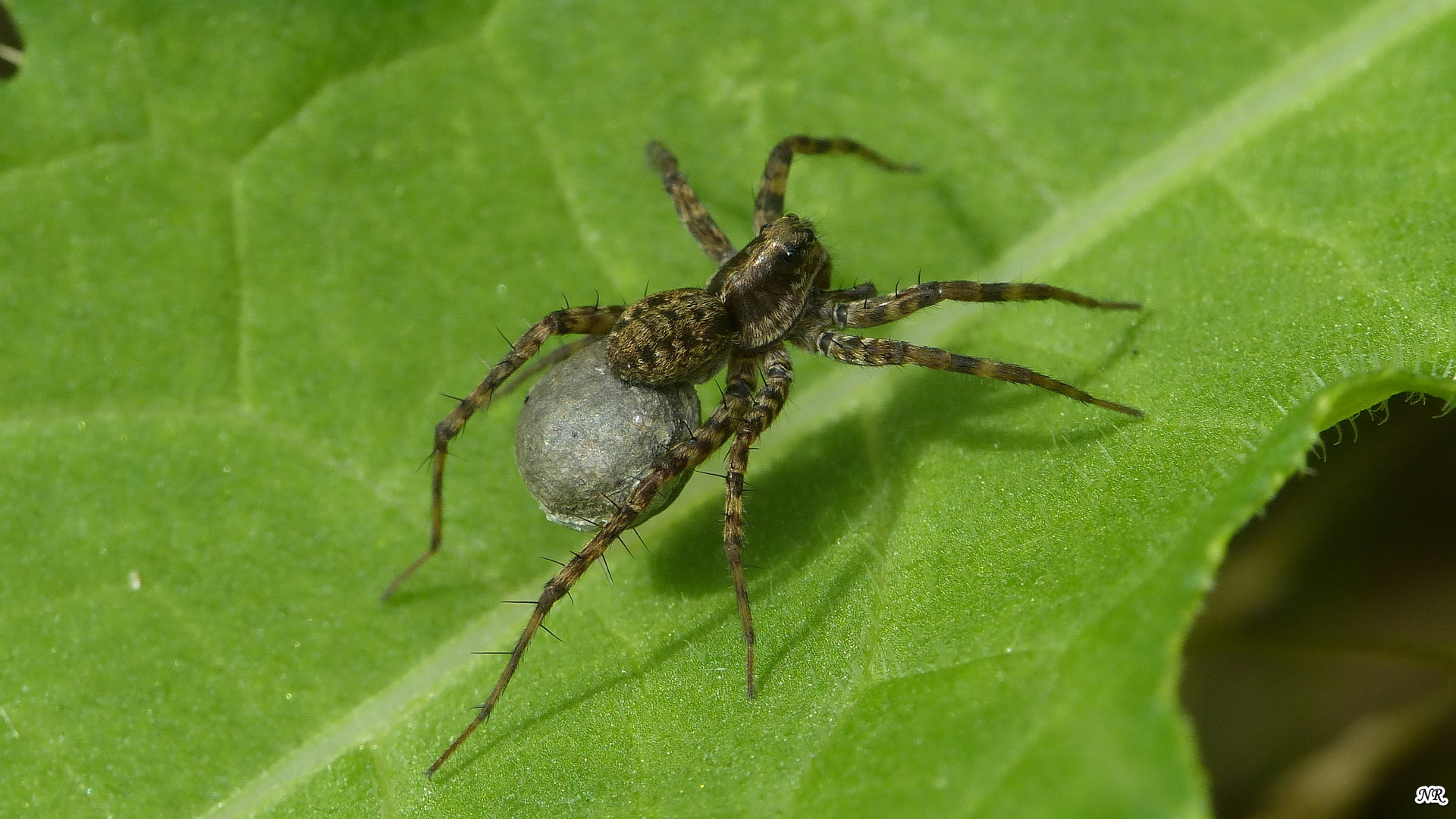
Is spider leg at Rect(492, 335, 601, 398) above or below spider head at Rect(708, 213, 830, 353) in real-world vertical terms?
below

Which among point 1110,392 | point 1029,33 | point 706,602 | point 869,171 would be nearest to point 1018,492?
point 1110,392

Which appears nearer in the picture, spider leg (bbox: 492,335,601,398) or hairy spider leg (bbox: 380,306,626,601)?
hairy spider leg (bbox: 380,306,626,601)

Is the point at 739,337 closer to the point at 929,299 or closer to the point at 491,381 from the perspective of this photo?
the point at 929,299

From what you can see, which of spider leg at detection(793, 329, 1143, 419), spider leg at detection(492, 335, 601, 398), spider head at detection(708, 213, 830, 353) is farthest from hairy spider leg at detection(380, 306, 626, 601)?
spider leg at detection(793, 329, 1143, 419)

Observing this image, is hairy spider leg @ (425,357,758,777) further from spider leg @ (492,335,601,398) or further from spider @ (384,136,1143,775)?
spider leg @ (492,335,601,398)

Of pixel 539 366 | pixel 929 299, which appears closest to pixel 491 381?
pixel 539 366

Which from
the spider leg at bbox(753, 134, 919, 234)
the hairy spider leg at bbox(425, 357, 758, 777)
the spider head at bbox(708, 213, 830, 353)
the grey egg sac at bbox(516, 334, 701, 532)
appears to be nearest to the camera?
the hairy spider leg at bbox(425, 357, 758, 777)

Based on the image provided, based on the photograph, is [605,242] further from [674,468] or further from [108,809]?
[108,809]
